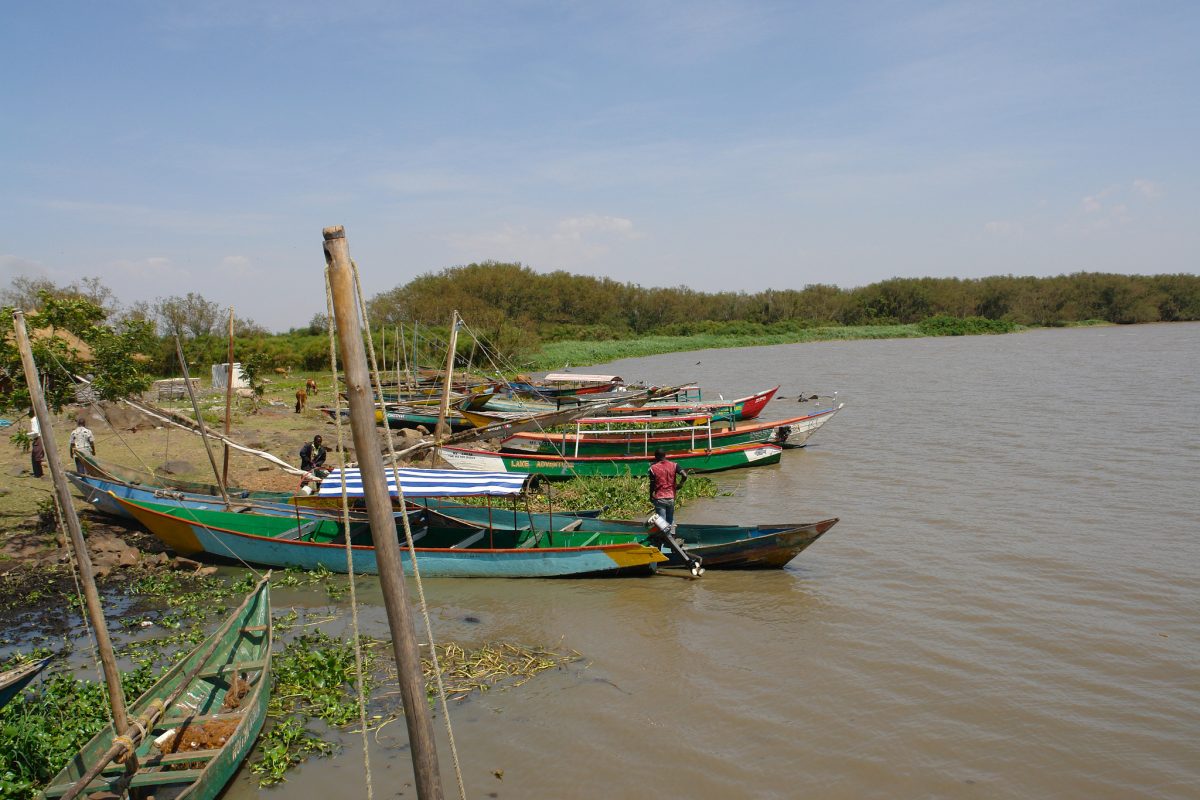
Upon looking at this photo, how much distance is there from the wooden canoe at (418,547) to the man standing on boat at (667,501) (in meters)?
0.39

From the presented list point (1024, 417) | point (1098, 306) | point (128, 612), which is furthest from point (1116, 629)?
point (1098, 306)

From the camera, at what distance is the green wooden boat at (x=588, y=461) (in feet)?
55.1

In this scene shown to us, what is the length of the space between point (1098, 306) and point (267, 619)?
293ft

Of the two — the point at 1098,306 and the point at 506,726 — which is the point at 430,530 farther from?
the point at 1098,306

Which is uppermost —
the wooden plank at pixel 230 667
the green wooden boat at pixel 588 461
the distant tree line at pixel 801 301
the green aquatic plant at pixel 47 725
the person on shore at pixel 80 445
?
the distant tree line at pixel 801 301

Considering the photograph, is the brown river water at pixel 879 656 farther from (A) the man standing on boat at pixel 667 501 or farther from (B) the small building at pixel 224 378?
(B) the small building at pixel 224 378

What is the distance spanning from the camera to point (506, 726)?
7312 millimetres

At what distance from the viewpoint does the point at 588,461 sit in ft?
56.3

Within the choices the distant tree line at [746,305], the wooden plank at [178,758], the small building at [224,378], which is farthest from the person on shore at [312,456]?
the distant tree line at [746,305]

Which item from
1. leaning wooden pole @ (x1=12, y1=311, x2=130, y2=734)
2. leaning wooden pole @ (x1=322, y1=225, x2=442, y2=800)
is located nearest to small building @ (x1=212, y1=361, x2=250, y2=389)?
leaning wooden pole @ (x1=12, y1=311, x2=130, y2=734)

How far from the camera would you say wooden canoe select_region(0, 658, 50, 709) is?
626cm

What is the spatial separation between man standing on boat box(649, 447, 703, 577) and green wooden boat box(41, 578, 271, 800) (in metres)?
5.23

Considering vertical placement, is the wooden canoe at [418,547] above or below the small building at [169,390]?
below

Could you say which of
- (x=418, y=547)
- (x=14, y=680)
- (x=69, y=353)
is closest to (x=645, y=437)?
(x=418, y=547)
